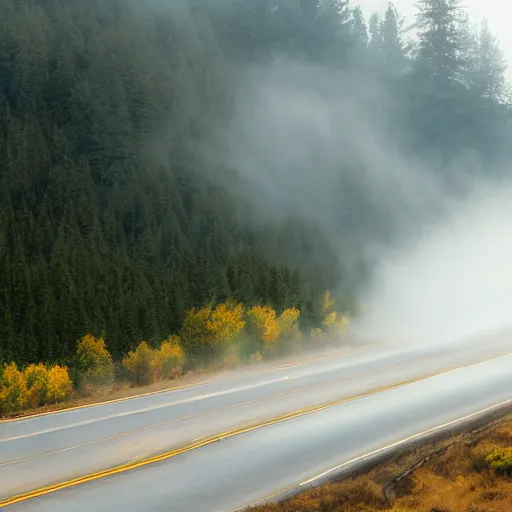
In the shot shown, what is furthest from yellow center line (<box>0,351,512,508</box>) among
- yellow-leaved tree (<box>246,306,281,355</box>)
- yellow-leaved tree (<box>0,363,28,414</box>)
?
yellow-leaved tree (<box>246,306,281,355</box>)

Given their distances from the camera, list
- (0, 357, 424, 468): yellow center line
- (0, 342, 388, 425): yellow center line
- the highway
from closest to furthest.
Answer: the highway → (0, 357, 424, 468): yellow center line → (0, 342, 388, 425): yellow center line

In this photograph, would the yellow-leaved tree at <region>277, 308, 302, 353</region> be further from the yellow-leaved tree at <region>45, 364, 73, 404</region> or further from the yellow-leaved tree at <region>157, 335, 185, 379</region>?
the yellow-leaved tree at <region>45, 364, 73, 404</region>

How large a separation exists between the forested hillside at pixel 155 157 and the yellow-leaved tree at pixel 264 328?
1.94 m

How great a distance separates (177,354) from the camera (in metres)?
30.1

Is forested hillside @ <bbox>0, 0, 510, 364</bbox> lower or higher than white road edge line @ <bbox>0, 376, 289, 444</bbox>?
higher

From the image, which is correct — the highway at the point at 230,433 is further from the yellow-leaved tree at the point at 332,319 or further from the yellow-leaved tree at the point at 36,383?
the yellow-leaved tree at the point at 332,319

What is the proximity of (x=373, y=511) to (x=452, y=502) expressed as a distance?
204 centimetres

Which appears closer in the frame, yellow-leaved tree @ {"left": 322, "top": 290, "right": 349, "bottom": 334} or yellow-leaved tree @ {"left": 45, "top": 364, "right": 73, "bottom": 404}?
yellow-leaved tree @ {"left": 45, "top": 364, "right": 73, "bottom": 404}

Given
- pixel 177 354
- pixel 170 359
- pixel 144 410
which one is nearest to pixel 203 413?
pixel 144 410

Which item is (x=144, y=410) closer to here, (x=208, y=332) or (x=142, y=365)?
(x=142, y=365)

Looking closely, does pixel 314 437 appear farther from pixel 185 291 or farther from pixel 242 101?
pixel 242 101

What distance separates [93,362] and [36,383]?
Answer: 131 inches

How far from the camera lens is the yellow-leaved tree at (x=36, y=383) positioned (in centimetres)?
2392

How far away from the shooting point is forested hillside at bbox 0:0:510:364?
32.3m
